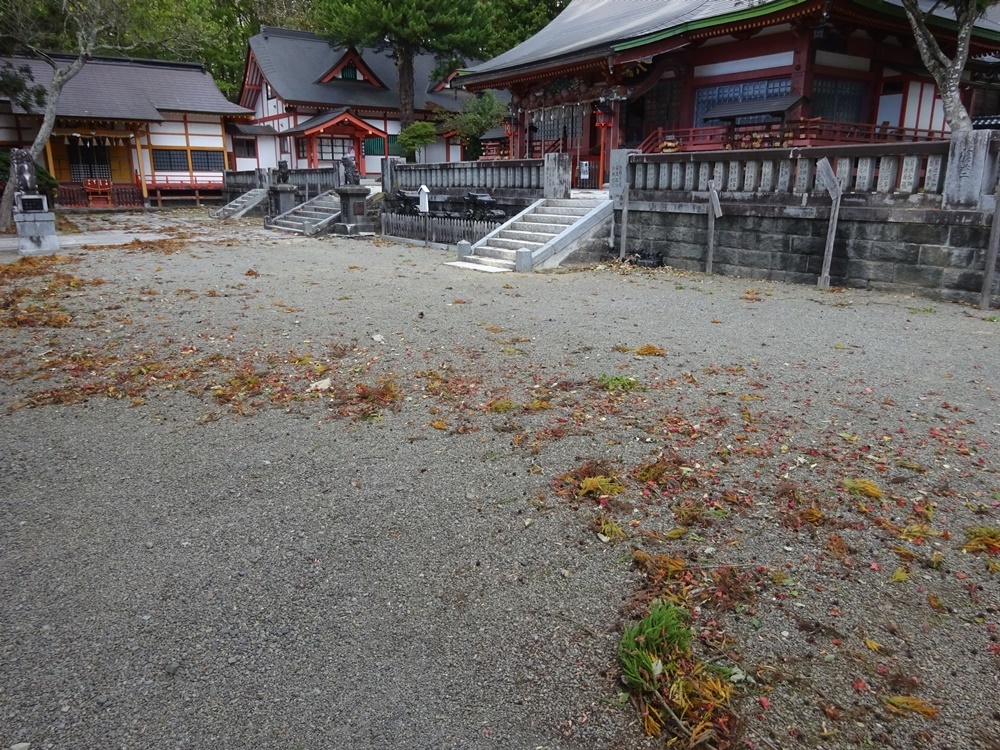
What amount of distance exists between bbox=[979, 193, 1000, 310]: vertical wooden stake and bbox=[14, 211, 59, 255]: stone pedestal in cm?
1626

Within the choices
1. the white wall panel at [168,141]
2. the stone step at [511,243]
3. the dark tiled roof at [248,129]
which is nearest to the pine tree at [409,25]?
the dark tiled roof at [248,129]

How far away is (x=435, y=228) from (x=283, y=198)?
9.47 metres

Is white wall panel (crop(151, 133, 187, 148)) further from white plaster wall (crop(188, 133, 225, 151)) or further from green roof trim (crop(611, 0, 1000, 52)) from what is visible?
green roof trim (crop(611, 0, 1000, 52))

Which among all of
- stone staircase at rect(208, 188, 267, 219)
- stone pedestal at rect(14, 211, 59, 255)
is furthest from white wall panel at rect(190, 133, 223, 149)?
stone pedestal at rect(14, 211, 59, 255)

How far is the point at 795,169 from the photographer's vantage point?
9.99 meters

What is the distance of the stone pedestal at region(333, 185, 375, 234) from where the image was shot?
1852 centimetres

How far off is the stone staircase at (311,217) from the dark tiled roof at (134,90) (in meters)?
12.6

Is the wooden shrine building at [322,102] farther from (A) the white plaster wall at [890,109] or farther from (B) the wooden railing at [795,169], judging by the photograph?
(B) the wooden railing at [795,169]

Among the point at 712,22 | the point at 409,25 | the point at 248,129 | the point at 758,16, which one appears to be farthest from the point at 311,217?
the point at 248,129

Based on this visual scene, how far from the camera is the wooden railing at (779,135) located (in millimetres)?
13953

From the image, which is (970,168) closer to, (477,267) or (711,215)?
(711,215)

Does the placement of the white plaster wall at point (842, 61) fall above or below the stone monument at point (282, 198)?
above

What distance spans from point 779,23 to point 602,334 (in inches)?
451

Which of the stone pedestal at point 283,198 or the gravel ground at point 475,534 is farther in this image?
the stone pedestal at point 283,198
